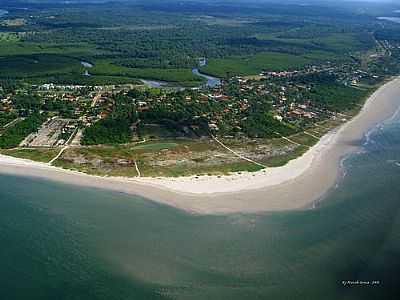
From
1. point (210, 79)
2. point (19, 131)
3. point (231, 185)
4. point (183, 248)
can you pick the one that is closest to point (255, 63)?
point (210, 79)

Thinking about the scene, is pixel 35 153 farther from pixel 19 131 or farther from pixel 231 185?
pixel 231 185

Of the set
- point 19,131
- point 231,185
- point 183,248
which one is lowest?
point 183,248

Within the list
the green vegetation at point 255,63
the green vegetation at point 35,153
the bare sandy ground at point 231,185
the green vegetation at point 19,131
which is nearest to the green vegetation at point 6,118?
the green vegetation at point 19,131

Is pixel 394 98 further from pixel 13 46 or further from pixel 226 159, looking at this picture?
pixel 13 46

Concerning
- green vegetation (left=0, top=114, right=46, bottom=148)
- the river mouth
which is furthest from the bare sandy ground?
the river mouth

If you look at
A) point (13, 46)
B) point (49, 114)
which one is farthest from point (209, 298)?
point (13, 46)

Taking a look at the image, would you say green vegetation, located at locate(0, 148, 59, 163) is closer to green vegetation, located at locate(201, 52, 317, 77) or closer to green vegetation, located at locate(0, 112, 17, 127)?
green vegetation, located at locate(0, 112, 17, 127)
